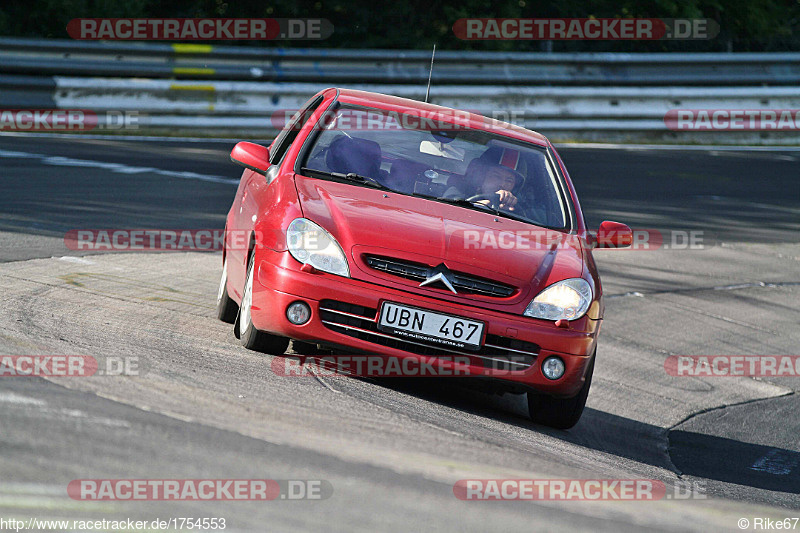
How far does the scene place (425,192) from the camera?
6.06 meters

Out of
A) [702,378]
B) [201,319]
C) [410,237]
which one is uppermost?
[410,237]

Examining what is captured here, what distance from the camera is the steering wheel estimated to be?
6.09 m

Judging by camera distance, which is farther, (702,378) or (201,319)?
(702,378)

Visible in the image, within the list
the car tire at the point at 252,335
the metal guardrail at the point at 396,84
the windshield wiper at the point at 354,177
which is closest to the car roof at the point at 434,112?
the windshield wiper at the point at 354,177

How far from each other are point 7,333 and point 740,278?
7.77 meters

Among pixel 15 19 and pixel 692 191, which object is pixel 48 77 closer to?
pixel 15 19

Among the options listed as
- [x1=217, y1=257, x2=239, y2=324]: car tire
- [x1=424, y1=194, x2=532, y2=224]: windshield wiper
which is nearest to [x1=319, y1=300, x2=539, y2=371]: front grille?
[x1=424, y1=194, x2=532, y2=224]: windshield wiper

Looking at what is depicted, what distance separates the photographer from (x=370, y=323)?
17.0 ft

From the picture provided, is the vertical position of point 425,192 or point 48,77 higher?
point 48,77

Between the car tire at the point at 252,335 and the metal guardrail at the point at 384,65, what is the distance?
11.5m

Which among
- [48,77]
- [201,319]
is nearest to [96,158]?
[48,77]

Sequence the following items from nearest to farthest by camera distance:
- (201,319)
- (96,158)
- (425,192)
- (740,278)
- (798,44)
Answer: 1. (425,192)
2. (201,319)
3. (740,278)
4. (96,158)
5. (798,44)

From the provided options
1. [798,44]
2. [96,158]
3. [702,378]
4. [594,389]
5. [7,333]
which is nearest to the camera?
[7,333]

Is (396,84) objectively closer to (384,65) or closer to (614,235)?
(384,65)
